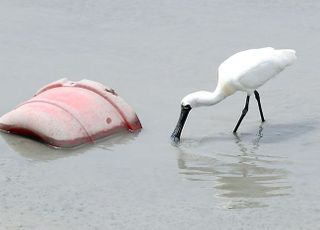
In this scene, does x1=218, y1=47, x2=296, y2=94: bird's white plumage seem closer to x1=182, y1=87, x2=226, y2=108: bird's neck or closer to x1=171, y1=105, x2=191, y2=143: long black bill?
x1=182, y1=87, x2=226, y2=108: bird's neck

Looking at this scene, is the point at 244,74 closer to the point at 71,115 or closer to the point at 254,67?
the point at 254,67

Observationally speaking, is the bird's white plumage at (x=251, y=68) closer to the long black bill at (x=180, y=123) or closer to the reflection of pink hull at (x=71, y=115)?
the long black bill at (x=180, y=123)

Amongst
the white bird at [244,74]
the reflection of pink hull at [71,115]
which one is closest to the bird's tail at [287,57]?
the white bird at [244,74]

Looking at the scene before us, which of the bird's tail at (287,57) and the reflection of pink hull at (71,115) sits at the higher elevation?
the bird's tail at (287,57)

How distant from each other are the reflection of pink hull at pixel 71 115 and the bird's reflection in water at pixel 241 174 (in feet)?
2.59

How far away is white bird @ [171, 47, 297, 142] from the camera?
938 cm

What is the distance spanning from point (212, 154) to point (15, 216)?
2.30m

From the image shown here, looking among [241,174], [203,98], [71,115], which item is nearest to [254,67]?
[203,98]

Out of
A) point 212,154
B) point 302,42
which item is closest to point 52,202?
point 212,154

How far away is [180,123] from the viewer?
29.8 ft

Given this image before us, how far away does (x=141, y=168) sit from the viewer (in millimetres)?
8039

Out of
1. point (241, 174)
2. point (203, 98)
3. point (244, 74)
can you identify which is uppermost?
point (244, 74)

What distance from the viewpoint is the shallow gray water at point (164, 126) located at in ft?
23.1

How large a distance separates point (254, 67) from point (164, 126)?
1.12 m
